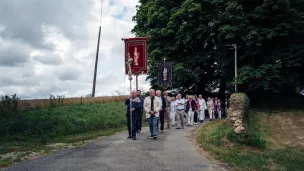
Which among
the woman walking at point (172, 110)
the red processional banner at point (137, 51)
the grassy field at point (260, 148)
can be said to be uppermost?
the red processional banner at point (137, 51)

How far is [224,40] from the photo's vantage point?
3166 cm

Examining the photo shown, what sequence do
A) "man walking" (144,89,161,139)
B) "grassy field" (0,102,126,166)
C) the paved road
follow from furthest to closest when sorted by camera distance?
"grassy field" (0,102,126,166), "man walking" (144,89,161,139), the paved road

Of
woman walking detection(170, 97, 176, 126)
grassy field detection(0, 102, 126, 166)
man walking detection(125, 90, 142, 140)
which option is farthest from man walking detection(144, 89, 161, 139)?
woman walking detection(170, 97, 176, 126)

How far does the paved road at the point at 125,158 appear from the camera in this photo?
9.34 m

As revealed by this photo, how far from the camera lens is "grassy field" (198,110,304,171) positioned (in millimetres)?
10969

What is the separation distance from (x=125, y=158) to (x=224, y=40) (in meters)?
23.1

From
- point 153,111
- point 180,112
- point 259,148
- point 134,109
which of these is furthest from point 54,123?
point 259,148

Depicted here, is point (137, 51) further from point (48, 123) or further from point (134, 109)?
point (134, 109)

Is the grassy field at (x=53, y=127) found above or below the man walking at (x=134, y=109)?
below

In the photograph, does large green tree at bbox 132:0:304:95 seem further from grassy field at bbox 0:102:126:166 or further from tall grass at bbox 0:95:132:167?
grassy field at bbox 0:102:126:166

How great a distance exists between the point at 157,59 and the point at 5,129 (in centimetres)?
1718

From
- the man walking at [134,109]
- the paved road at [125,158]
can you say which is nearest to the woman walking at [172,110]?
the man walking at [134,109]

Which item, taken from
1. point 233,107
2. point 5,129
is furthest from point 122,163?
point 5,129

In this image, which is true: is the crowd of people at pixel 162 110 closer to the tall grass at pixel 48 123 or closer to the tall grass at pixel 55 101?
the tall grass at pixel 48 123
